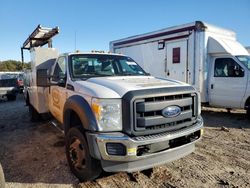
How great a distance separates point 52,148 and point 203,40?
240 inches

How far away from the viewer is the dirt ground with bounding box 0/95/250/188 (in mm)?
3549

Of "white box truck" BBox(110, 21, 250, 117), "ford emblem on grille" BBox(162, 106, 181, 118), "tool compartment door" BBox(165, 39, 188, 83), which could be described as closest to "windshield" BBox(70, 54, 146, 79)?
"ford emblem on grille" BBox(162, 106, 181, 118)

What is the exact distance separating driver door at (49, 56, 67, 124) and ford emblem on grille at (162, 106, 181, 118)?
198 centimetres

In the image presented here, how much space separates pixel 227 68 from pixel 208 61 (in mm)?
704

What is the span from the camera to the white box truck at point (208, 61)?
25.0 feet

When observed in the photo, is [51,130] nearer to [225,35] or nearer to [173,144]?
[173,144]

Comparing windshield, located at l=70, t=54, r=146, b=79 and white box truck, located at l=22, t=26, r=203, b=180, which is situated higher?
windshield, located at l=70, t=54, r=146, b=79

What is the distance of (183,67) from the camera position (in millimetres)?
8844

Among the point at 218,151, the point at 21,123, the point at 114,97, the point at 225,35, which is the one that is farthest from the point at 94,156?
the point at 225,35

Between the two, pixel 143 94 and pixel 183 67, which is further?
pixel 183 67

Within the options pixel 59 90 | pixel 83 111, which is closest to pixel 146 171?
pixel 83 111

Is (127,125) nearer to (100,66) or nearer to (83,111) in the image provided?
(83,111)

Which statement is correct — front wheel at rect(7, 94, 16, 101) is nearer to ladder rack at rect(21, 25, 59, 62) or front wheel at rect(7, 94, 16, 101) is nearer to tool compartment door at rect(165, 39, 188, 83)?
ladder rack at rect(21, 25, 59, 62)

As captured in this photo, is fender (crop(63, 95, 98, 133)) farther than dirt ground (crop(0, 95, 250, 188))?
No
